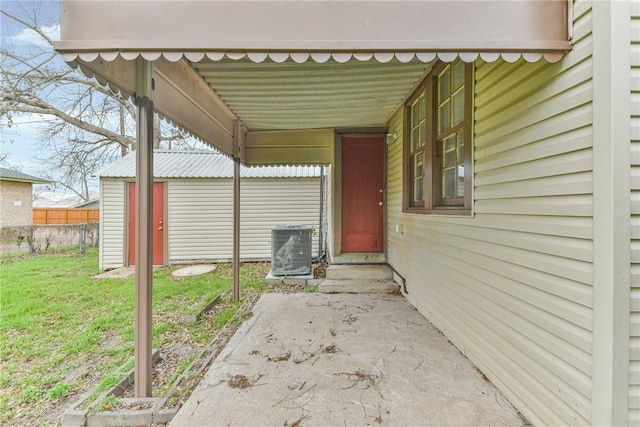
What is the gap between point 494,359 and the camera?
222 centimetres

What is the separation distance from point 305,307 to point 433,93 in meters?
A: 3.17

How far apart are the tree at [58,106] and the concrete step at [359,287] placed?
704 cm

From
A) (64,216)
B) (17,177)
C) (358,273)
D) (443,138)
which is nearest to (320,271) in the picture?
(358,273)

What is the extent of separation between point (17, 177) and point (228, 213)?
11.5m

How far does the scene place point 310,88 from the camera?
135 inches

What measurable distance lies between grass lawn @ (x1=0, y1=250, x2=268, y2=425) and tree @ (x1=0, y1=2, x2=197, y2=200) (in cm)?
499

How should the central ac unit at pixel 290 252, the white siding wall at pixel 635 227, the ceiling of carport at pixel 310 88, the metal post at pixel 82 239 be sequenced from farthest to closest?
1. the metal post at pixel 82 239
2. the central ac unit at pixel 290 252
3. the ceiling of carport at pixel 310 88
4. the white siding wall at pixel 635 227

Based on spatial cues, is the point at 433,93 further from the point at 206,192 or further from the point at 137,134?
the point at 206,192

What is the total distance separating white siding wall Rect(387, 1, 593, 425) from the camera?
151 centimetres

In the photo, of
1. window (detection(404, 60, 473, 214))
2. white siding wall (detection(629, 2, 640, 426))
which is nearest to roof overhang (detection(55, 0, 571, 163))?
white siding wall (detection(629, 2, 640, 426))

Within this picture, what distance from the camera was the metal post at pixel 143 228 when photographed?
7.06 feet

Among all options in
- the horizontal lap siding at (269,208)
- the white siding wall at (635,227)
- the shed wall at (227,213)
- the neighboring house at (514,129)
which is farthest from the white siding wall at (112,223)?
the white siding wall at (635,227)

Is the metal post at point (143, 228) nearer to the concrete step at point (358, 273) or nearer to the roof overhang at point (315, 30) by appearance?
the roof overhang at point (315, 30)

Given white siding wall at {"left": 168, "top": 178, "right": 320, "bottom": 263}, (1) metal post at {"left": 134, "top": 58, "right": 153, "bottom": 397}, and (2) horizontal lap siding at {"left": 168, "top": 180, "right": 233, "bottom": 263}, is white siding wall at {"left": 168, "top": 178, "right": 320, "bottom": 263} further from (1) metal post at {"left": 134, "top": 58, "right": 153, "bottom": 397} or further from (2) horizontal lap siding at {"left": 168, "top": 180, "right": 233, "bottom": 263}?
(1) metal post at {"left": 134, "top": 58, "right": 153, "bottom": 397}
